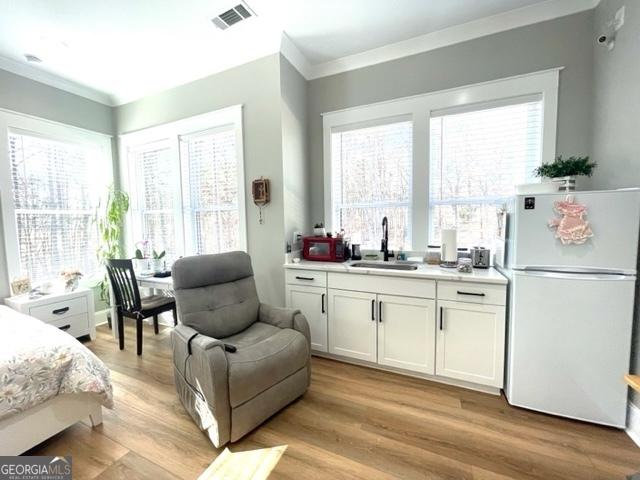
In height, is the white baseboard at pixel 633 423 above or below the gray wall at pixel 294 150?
below

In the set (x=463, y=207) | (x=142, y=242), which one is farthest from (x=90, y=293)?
(x=463, y=207)

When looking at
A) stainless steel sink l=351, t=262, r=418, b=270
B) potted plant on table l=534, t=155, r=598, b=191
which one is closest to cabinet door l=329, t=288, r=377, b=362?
stainless steel sink l=351, t=262, r=418, b=270

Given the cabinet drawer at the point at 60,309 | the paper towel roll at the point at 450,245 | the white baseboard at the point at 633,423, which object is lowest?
the white baseboard at the point at 633,423

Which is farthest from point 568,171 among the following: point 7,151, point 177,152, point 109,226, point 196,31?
point 7,151

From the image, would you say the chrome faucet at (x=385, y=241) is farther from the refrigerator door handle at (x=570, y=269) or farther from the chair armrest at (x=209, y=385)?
the chair armrest at (x=209, y=385)

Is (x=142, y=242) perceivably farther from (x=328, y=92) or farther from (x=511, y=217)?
(x=511, y=217)

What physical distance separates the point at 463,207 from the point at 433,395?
1635 millimetres

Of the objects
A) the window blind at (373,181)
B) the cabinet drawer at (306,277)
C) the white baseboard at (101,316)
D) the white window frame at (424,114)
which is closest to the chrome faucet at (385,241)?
the window blind at (373,181)

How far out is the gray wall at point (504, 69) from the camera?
2182 mm

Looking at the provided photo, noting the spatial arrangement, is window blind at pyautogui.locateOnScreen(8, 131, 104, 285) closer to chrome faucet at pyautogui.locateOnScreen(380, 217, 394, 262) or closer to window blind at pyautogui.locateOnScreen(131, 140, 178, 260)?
window blind at pyautogui.locateOnScreen(131, 140, 178, 260)

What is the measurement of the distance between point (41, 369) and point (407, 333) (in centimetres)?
237

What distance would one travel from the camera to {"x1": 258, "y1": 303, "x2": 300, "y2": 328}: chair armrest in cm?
219

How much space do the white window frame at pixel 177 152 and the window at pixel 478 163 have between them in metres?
1.93

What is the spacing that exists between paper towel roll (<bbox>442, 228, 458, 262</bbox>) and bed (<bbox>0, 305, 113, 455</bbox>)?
8.69ft
